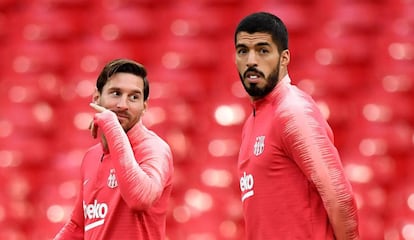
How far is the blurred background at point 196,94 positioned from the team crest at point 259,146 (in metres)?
1.30

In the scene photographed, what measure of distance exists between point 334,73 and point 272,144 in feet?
5.16

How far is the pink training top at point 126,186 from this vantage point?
1.36m

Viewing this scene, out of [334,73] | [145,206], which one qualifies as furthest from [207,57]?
[145,206]

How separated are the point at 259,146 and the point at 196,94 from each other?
159cm

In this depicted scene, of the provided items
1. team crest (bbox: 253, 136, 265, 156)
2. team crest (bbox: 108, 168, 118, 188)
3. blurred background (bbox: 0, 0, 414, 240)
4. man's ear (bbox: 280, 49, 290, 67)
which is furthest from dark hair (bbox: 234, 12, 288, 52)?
blurred background (bbox: 0, 0, 414, 240)

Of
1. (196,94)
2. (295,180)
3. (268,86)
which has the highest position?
(196,94)

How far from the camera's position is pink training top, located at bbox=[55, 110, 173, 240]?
1.36 m

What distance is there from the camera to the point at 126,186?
135 cm

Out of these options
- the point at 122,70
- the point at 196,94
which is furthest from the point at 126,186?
the point at 196,94

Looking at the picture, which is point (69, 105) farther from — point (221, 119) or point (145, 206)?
point (145, 206)

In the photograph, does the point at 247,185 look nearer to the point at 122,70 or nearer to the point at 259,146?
the point at 259,146

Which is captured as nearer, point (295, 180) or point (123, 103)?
point (295, 180)

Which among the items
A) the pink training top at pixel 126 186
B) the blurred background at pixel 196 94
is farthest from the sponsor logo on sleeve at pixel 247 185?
the blurred background at pixel 196 94

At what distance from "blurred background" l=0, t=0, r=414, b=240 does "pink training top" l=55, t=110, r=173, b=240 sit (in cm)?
123
